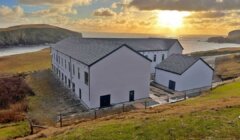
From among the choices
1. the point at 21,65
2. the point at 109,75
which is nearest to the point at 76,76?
the point at 109,75

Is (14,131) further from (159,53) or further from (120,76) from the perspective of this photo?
(159,53)

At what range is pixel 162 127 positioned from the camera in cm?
1402

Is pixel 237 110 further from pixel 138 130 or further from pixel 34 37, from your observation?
pixel 34 37

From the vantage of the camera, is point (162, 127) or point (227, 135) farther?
point (162, 127)

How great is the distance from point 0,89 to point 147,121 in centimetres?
3200

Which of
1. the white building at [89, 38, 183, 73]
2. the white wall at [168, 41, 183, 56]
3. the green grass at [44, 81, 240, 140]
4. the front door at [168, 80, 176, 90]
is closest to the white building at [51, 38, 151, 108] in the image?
the front door at [168, 80, 176, 90]

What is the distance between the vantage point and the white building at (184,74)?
39.9 meters

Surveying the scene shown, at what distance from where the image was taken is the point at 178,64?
138 feet

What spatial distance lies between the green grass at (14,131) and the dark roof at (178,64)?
25388mm

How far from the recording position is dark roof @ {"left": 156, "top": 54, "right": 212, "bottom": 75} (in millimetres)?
40147

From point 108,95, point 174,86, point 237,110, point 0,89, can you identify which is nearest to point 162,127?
point 237,110

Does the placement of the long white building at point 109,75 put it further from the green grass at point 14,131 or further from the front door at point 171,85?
the green grass at point 14,131

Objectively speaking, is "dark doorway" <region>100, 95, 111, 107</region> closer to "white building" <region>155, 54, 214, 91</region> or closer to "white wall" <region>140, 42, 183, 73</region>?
"white building" <region>155, 54, 214, 91</region>

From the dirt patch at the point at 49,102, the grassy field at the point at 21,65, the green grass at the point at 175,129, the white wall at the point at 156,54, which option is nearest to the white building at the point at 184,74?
the white wall at the point at 156,54
